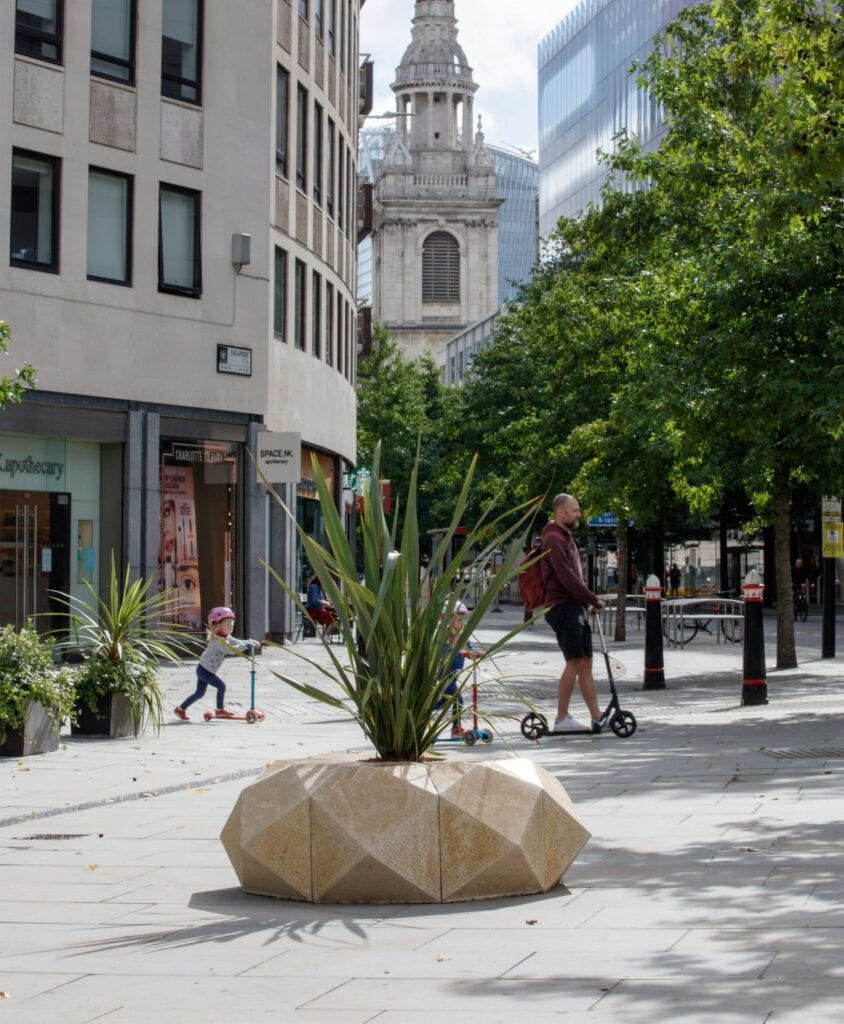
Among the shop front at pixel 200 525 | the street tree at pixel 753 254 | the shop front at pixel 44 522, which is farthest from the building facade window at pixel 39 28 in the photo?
the street tree at pixel 753 254

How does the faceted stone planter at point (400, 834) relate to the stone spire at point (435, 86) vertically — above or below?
below

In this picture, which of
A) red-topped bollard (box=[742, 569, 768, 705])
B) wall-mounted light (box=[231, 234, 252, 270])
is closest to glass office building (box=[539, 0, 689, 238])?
wall-mounted light (box=[231, 234, 252, 270])

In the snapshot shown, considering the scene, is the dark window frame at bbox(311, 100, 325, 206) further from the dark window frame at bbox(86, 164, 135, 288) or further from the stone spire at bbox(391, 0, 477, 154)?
the stone spire at bbox(391, 0, 477, 154)

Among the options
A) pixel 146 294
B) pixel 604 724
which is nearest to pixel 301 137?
pixel 146 294

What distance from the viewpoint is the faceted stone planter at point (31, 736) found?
13.5 meters

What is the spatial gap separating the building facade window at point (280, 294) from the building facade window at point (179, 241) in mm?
3362

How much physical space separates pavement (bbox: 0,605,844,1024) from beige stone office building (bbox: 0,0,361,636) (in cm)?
1273

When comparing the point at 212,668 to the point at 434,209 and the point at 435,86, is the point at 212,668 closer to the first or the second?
the point at 434,209

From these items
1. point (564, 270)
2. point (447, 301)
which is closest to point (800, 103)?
point (564, 270)

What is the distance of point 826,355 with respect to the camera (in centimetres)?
1920

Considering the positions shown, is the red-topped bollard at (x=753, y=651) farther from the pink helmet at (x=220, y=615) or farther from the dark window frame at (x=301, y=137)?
the dark window frame at (x=301, y=137)

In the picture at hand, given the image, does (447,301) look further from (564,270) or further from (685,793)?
(685,793)

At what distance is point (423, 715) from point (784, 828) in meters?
2.39

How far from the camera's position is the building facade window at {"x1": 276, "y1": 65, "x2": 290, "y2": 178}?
3161cm
